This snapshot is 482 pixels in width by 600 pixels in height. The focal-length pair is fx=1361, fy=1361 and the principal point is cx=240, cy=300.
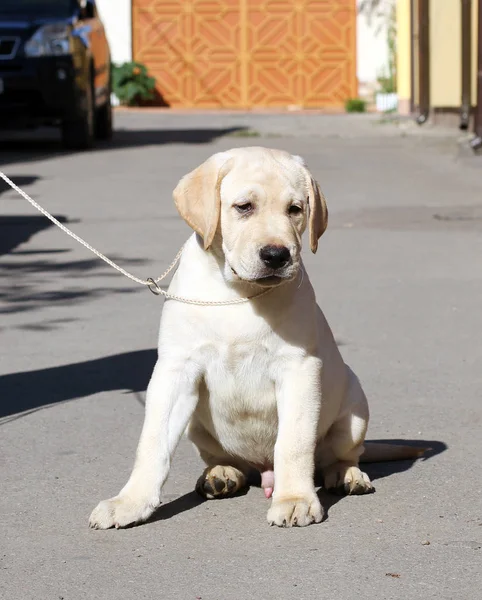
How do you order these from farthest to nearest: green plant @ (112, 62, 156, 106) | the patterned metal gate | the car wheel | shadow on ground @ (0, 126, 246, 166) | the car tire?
the patterned metal gate, green plant @ (112, 62, 156, 106), the car wheel, shadow on ground @ (0, 126, 246, 166), the car tire

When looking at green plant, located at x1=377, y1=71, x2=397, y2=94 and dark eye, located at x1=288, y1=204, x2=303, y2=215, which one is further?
green plant, located at x1=377, y1=71, x2=397, y2=94

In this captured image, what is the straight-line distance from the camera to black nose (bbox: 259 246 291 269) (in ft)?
13.4

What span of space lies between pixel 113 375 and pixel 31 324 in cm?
142

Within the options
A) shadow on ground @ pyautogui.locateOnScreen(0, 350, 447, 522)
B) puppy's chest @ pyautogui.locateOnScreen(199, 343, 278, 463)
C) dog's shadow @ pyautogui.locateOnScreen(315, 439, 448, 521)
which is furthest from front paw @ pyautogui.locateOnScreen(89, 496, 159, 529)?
shadow on ground @ pyautogui.locateOnScreen(0, 350, 447, 522)

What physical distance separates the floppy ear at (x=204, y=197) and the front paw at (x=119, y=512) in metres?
0.83

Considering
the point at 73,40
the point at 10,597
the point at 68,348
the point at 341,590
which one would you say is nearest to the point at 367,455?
the point at 341,590

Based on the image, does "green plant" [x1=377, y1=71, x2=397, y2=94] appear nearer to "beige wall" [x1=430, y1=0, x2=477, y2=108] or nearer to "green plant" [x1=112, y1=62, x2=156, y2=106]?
"green plant" [x1=112, y1=62, x2=156, y2=106]

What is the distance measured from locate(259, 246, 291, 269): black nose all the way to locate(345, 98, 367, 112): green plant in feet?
91.5

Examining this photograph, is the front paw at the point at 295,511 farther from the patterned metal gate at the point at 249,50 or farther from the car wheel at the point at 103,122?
the patterned metal gate at the point at 249,50

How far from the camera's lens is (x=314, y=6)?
33.8 m

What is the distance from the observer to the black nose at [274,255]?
13.4 ft

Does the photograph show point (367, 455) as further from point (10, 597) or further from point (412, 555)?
point (10, 597)

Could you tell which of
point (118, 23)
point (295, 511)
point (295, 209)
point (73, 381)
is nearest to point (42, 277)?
point (73, 381)

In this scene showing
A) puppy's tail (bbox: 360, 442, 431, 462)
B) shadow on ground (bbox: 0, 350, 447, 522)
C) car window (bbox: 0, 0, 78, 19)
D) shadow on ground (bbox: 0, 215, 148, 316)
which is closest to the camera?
puppy's tail (bbox: 360, 442, 431, 462)
